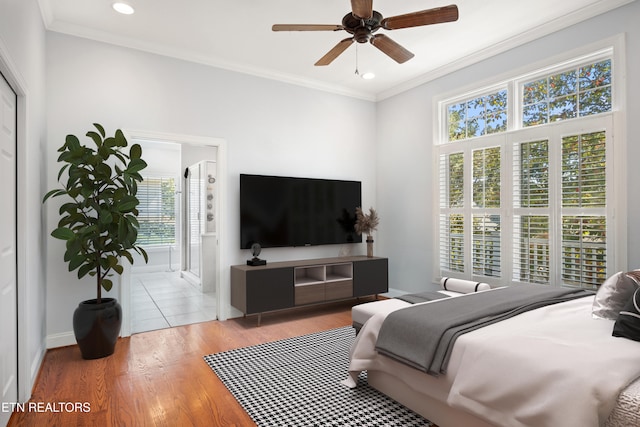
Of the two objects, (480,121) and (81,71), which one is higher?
(81,71)

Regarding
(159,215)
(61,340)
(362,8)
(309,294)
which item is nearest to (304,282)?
(309,294)

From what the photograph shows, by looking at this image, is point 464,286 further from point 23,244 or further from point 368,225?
point 23,244

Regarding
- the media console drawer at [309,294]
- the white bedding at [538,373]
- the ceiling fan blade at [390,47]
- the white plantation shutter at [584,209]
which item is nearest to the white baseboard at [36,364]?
the media console drawer at [309,294]

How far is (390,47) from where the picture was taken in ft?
9.70

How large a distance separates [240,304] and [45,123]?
252cm

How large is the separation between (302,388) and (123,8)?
3.41m

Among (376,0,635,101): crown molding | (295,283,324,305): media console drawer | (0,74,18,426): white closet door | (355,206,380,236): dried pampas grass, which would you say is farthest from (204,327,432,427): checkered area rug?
(376,0,635,101): crown molding

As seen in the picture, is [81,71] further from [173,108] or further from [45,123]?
[173,108]

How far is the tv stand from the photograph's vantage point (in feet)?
13.2

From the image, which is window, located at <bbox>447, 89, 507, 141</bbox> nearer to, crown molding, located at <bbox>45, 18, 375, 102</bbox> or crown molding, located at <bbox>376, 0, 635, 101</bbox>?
crown molding, located at <bbox>376, 0, 635, 101</bbox>

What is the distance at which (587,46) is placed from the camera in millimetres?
3311

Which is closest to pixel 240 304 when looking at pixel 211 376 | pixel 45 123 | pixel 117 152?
pixel 211 376

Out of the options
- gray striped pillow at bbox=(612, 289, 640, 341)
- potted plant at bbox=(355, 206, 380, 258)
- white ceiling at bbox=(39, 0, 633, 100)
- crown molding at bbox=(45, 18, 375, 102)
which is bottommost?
gray striped pillow at bbox=(612, 289, 640, 341)

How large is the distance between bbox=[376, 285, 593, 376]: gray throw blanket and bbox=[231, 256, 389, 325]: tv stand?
6.51 feet
